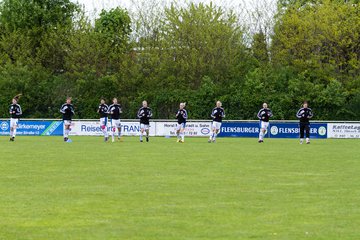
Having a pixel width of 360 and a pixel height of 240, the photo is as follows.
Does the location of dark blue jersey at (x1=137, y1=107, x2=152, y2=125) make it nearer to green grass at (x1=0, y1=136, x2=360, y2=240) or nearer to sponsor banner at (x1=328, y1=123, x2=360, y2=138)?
sponsor banner at (x1=328, y1=123, x2=360, y2=138)

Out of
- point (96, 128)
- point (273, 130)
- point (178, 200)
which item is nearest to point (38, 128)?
point (96, 128)

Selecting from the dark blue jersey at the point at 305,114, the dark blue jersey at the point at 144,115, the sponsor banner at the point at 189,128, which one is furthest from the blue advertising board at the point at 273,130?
the dark blue jersey at the point at 144,115

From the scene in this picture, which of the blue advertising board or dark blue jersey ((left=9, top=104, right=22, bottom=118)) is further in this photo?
the blue advertising board

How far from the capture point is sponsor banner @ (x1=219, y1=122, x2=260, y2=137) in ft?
173

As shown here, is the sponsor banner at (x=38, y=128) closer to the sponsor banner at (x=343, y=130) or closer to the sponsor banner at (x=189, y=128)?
the sponsor banner at (x=189, y=128)

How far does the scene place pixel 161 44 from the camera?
6831cm

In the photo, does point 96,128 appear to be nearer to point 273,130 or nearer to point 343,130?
point 273,130

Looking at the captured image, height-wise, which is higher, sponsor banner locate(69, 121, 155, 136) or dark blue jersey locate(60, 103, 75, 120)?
dark blue jersey locate(60, 103, 75, 120)

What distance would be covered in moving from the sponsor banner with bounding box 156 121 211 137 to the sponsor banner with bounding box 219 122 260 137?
1087mm

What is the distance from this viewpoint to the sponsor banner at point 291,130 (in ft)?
169

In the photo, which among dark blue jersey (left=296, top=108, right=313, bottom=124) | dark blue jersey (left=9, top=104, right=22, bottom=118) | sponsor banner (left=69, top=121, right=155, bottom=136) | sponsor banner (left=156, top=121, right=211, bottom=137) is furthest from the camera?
sponsor banner (left=69, top=121, right=155, bottom=136)

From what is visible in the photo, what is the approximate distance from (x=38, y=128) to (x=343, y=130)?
19439 millimetres

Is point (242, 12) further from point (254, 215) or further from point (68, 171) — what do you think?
point (254, 215)

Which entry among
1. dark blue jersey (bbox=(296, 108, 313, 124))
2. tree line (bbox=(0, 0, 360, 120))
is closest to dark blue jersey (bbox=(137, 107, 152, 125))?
dark blue jersey (bbox=(296, 108, 313, 124))
